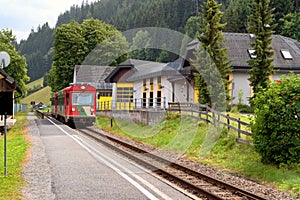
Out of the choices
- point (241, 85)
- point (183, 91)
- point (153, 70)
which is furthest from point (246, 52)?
point (153, 70)

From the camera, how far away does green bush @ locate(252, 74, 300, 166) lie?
12586mm

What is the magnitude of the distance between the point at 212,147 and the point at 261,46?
609 inches

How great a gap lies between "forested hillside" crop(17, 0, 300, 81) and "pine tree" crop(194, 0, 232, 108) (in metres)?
29.8

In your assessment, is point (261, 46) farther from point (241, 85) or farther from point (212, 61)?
point (212, 61)

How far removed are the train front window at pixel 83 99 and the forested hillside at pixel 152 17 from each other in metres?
31.8

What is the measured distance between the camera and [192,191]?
10.5m

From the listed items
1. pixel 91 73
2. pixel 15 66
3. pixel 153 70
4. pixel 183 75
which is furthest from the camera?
pixel 91 73

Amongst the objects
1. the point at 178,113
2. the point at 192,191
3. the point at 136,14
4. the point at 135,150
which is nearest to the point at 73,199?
the point at 192,191

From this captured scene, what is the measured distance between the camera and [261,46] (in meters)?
30.9

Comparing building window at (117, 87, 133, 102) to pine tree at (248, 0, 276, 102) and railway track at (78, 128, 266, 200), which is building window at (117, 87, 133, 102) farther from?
railway track at (78, 128, 266, 200)

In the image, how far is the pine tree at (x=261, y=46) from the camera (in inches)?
1202

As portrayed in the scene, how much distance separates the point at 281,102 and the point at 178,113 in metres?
12.5

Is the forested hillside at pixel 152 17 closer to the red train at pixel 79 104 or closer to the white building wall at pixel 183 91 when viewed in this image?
the white building wall at pixel 183 91

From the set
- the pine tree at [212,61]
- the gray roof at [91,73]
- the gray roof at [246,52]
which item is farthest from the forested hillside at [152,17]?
the pine tree at [212,61]
